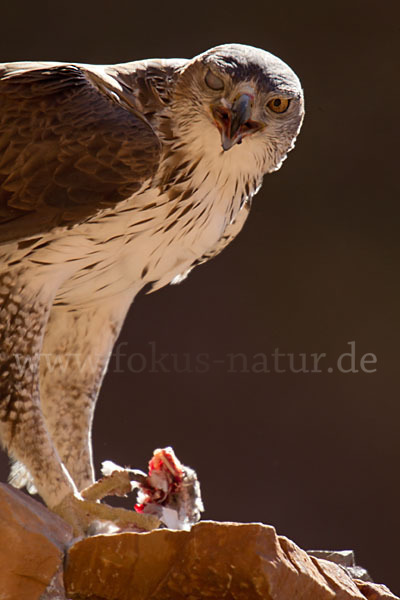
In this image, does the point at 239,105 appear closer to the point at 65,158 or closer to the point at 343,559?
the point at 65,158

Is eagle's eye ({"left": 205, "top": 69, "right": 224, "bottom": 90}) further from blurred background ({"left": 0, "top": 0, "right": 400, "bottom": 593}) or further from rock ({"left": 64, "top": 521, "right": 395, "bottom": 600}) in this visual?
blurred background ({"left": 0, "top": 0, "right": 400, "bottom": 593})

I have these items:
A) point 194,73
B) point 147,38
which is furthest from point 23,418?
point 147,38

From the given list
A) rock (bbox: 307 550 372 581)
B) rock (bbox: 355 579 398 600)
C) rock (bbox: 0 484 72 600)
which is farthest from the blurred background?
rock (bbox: 0 484 72 600)

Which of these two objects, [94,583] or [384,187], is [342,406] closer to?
[384,187]

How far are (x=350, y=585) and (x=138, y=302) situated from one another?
9.24 ft

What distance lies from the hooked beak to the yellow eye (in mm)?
66

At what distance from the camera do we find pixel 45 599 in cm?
206

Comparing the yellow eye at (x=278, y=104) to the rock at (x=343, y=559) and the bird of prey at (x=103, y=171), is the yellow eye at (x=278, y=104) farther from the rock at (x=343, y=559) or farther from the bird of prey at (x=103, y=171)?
the rock at (x=343, y=559)

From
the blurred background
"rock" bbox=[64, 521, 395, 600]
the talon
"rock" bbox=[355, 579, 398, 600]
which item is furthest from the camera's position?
the blurred background

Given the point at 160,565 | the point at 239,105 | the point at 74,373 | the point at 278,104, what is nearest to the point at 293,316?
the point at 74,373

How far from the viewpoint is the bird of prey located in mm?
2506

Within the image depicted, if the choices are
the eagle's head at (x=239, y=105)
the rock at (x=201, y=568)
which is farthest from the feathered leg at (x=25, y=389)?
the eagle's head at (x=239, y=105)

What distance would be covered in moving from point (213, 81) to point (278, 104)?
0.16m

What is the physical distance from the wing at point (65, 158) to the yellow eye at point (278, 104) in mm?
277
